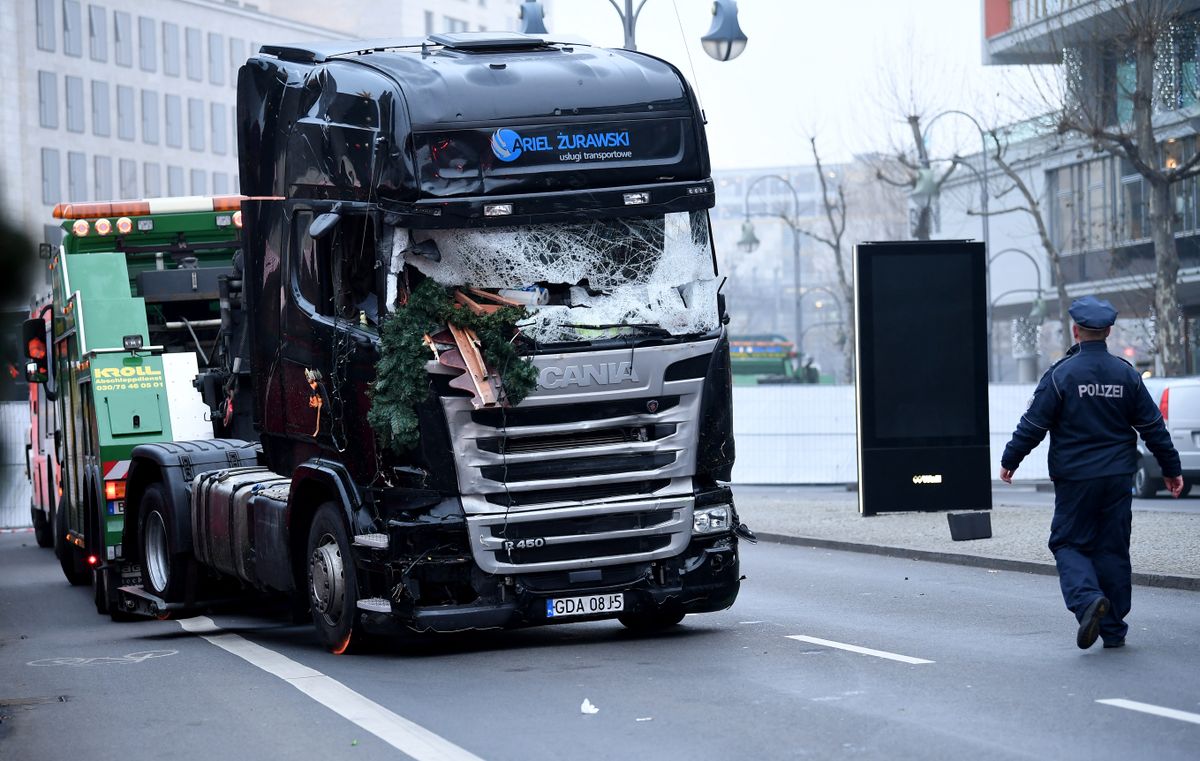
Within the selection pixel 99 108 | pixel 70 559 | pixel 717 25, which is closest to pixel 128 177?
pixel 99 108

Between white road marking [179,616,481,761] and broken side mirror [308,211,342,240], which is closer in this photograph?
white road marking [179,616,481,761]

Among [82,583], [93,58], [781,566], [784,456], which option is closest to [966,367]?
[781,566]

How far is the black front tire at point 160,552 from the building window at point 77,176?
203ft

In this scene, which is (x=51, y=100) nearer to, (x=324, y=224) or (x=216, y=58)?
(x=216, y=58)

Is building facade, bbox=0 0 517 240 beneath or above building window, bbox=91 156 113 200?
above

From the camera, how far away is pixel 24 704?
847 centimetres

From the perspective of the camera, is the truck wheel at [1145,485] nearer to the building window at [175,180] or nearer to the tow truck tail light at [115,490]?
the tow truck tail light at [115,490]

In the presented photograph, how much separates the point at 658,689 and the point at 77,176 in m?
71.0

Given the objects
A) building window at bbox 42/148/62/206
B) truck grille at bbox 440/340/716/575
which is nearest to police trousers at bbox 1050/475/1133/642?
truck grille at bbox 440/340/716/575

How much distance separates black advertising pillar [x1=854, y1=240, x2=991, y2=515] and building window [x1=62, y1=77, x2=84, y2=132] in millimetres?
62180

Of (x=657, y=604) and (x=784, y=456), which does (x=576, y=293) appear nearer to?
(x=657, y=604)

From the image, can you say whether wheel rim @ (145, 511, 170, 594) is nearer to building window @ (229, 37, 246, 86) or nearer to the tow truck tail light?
the tow truck tail light

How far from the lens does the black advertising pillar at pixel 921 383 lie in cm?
1916

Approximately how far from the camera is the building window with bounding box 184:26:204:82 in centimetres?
8519
